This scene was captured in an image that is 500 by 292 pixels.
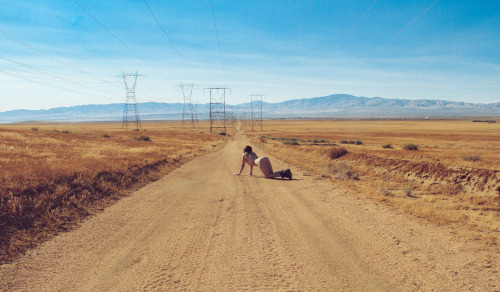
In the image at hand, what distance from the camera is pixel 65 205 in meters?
8.59

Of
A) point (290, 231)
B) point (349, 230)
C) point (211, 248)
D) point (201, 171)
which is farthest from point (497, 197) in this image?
point (201, 171)

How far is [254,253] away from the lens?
19.1 ft

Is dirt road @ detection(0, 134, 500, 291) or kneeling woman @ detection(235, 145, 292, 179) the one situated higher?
kneeling woman @ detection(235, 145, 292, 179)

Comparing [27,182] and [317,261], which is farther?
[27,182]

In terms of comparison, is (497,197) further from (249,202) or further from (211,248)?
(211,248)

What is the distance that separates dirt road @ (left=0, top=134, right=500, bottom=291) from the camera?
15.5ft

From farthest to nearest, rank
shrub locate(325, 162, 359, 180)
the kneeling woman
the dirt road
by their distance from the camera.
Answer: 1. shrub locate(325, 162, 359, 180)
2. the kneeling woman
3. the dirt road

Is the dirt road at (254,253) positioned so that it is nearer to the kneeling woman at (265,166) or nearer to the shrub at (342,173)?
the kneeling woman at (265,166)

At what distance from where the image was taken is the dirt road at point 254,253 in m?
4.71

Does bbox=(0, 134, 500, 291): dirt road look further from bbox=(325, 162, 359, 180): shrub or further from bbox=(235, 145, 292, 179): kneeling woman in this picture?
bbox=(325, 162, 359, 180): shrub

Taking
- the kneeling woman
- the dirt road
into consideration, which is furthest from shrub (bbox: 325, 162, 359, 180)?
the dirt road

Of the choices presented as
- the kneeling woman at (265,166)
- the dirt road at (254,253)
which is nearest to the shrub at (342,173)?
the kneeling woman at (265,166)

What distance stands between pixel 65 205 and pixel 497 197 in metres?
13.9

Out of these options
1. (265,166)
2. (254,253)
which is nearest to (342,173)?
(265,166)
